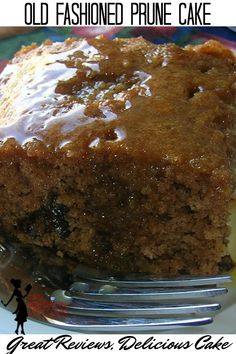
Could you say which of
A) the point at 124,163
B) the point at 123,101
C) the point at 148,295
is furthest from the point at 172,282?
the point at 123,101

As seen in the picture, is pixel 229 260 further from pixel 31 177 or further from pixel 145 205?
pixel 31 177

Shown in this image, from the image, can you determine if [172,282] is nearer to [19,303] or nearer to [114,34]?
[19,303]

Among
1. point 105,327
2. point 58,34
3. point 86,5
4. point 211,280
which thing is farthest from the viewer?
point 58,34

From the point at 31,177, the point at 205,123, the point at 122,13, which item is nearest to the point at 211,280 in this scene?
the point at 205,123

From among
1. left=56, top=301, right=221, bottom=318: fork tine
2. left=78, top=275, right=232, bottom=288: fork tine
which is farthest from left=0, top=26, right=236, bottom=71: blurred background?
left=56, top=301, right=221, bottom=318: fork tine

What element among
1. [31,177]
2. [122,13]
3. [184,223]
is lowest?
[184,223]
